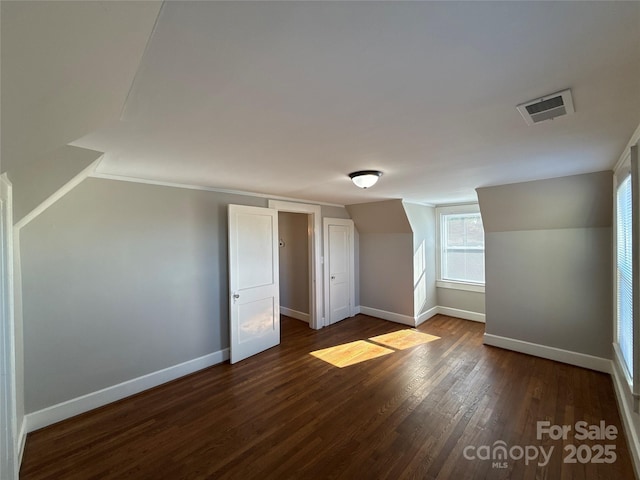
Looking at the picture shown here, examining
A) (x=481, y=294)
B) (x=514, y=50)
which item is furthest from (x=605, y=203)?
(x=514, y=50)

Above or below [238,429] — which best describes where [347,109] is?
above

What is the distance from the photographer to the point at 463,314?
5.09 metres

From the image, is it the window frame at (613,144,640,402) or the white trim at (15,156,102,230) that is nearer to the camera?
the window frame at (613,144,640,402)

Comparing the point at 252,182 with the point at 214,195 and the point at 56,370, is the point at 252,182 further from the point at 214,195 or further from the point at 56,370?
the point at 56,370

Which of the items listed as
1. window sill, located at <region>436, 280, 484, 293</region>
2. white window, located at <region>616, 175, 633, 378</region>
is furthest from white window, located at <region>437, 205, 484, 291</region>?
white window, located at <region>616, 175, 633, 378</region>

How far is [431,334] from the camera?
4332mm

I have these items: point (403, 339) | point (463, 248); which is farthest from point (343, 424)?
point (463, 248)

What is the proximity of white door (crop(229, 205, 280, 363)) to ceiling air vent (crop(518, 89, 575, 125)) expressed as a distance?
9.88ft

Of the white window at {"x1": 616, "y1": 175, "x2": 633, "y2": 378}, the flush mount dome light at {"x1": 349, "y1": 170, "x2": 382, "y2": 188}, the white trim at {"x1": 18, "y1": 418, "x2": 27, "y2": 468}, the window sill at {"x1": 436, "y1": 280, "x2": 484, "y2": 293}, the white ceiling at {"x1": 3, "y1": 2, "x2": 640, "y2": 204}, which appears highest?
the white ceiling at {"x1": 3, "y1": 2, "x2": 640, "y2": 204}

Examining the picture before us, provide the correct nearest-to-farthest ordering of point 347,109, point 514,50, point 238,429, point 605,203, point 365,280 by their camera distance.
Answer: point 514,50
point 347,109
point 238,429
point 605,203
point 365,280

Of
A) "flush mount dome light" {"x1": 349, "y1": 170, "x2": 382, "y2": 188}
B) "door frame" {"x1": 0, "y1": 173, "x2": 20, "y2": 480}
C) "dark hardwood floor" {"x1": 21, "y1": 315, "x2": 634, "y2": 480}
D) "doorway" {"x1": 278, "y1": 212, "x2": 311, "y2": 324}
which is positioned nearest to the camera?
"door frame" {"x1": 0, "y1": 173, "x2": 20, "y2": 480}

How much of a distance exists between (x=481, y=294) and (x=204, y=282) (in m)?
4.78

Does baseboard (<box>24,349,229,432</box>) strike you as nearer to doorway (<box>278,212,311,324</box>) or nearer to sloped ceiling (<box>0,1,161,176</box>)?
doorway (<box>278,212,311,324</box>)

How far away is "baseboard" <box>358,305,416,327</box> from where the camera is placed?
→ 4.77 metres
